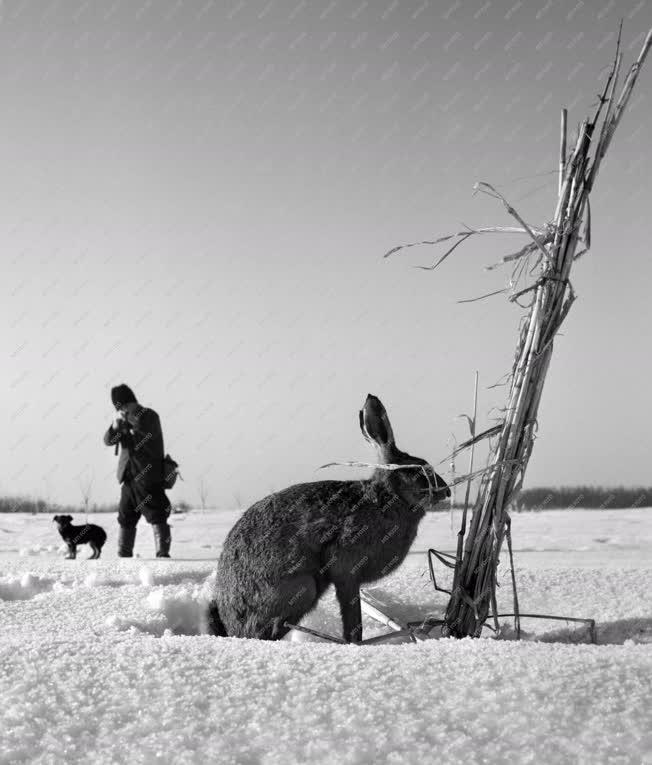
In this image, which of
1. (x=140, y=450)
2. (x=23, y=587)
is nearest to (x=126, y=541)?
(x=140, y=450)

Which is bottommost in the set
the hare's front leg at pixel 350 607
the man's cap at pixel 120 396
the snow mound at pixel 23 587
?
the snow mound at pixel 23 587

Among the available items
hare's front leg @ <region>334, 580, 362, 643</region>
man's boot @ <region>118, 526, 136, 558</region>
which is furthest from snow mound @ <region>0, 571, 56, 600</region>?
man's boot @ <region>118, 526, 136, 558</region>

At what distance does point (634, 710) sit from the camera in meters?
1.25

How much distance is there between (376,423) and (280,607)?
2.15 ft

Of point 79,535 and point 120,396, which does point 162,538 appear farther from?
point 120,396

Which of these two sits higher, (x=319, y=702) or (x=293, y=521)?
(x=293, y=521)

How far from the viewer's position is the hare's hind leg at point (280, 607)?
2240 millimetres

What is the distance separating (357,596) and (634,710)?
122cm

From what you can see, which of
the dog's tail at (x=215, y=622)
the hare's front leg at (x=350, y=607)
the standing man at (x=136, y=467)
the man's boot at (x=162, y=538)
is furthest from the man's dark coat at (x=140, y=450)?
the hare's front leg at (x=350, y=607)

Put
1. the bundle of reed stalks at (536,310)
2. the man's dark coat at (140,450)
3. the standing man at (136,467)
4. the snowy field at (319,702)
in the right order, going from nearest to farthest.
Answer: the snowy field at (319,702) < the bundle of reed stalks at (536,310) < the standing man at (136,467) < the man's dark coat at (140,450)

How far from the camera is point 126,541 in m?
6.52

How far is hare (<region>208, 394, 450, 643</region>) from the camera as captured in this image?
2260mm

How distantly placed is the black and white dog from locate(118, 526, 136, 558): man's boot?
0.43 m

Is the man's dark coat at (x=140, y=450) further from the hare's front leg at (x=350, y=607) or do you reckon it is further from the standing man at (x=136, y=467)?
the hare's front leg at (x=350, y=607)
